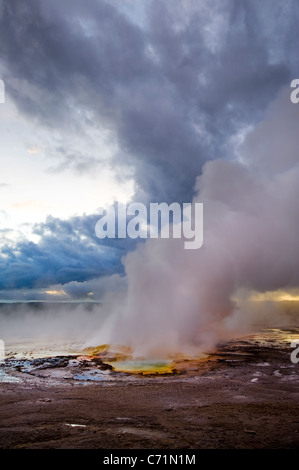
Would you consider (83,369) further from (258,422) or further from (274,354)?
(274,354)

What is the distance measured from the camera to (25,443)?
6.91 m

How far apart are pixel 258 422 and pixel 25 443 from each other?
19.8 ft

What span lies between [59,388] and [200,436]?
748 centimetres

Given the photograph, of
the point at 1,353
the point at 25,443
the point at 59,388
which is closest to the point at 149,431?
the point at 25,443

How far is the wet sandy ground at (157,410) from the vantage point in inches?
277

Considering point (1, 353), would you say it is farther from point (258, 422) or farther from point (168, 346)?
point (258, 422)

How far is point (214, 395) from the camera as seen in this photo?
36.6ft

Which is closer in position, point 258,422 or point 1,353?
point 258,422

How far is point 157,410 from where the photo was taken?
30.8 feet

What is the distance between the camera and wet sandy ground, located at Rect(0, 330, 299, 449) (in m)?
7.03
